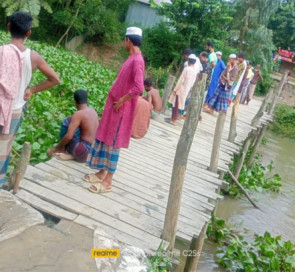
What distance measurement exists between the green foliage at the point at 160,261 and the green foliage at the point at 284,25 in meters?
23.0

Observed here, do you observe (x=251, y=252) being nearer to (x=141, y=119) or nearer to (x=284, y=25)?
(x=141, y=119)

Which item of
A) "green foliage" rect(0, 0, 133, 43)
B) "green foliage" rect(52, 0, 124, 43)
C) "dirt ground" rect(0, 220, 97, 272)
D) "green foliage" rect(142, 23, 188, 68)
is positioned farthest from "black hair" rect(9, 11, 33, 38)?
"green foliage" rect(142, 23, 188, 68)

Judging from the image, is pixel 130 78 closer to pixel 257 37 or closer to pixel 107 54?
pixel 107 54

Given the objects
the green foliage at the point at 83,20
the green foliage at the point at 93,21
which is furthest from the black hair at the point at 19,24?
the green foliage at the point at 93,21

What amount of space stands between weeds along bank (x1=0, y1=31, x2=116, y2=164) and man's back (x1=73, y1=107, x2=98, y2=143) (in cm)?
54

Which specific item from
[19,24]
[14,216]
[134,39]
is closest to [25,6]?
[134,39]

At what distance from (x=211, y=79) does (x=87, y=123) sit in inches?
207

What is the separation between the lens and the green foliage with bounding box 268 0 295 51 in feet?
80.0

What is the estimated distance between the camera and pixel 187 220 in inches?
157

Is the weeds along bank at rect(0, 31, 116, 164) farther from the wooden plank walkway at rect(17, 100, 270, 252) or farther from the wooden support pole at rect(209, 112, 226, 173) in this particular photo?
the wooden support pole at rect(209, 112, 226, 173)

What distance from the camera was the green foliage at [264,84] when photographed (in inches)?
876

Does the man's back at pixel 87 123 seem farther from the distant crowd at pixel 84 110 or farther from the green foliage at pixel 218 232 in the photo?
the green foliage at pixel 218 232

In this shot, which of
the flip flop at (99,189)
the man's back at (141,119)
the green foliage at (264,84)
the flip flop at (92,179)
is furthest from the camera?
the green foliage at (264,84)

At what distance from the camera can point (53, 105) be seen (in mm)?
7098
